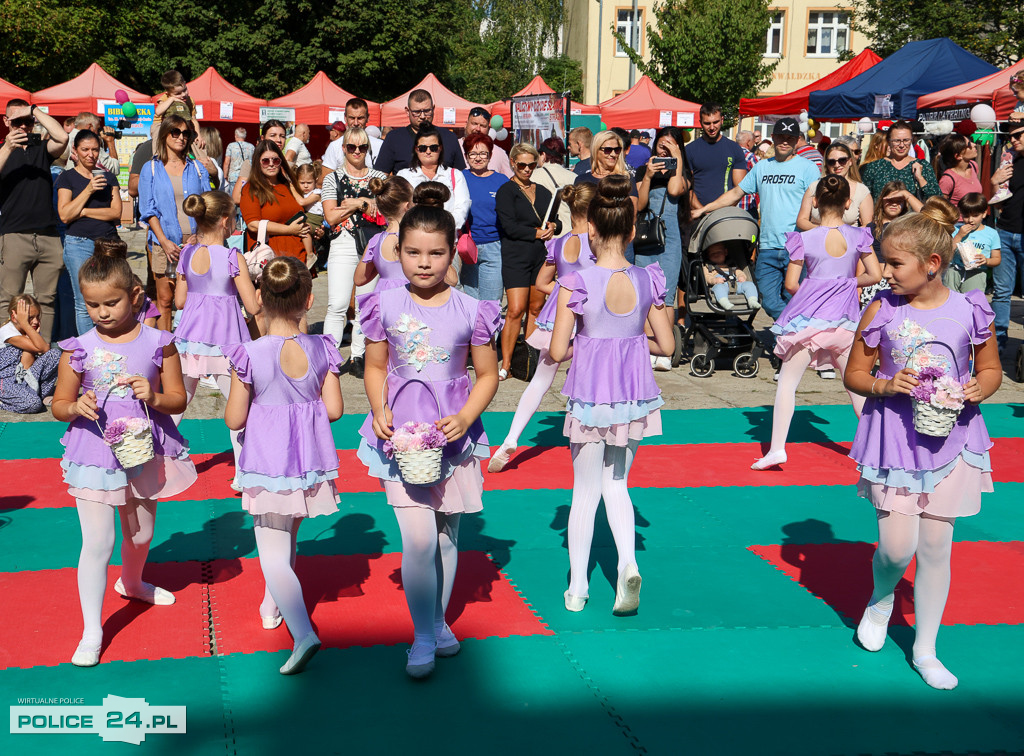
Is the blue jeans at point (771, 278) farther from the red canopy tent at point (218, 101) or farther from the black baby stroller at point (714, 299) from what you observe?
the red canopy tent at point (218, 101)

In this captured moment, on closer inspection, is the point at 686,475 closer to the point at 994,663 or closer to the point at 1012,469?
the point at 1012,469

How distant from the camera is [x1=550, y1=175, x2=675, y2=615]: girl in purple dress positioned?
4.86 m

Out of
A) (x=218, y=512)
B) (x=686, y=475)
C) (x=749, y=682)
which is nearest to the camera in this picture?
(x=749, y=682)

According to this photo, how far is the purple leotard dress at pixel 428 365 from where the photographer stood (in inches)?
166

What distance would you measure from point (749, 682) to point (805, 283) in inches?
153

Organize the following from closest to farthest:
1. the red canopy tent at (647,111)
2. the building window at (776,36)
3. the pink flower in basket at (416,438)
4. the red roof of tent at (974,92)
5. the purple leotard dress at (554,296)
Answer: the pink flower in basket at (416,438), the purple leotard dress at (554,296), the red roof of tent at (974,92), the red canopy tent at (647,111), the building window at (776,36)

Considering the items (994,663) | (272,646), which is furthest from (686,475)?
(272,646)

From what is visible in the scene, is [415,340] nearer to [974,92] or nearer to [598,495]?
[598,495]

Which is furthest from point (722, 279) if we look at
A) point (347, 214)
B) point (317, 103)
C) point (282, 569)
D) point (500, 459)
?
point (317, 103)

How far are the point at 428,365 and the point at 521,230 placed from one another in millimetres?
5732

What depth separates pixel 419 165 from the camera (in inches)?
359

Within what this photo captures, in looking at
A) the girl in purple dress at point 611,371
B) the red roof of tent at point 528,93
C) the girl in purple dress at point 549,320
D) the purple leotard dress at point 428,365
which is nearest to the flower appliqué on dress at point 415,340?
the purple leotard dress at point 428,365

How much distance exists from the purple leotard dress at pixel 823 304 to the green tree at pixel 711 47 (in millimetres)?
34773

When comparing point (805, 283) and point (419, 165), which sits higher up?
point (419, 165)
